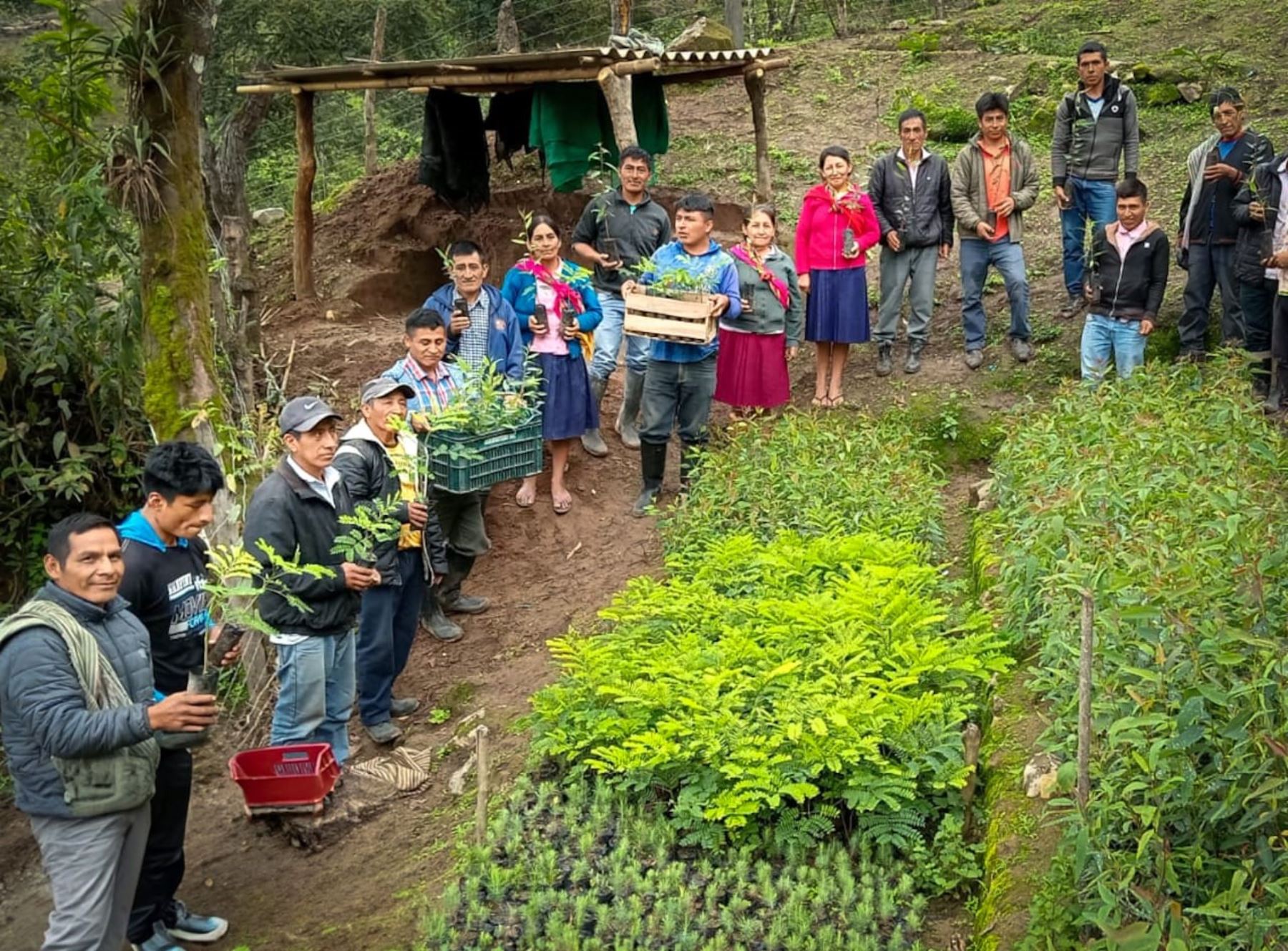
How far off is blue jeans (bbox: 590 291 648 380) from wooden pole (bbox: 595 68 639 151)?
1.53m

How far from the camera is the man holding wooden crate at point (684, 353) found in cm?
781

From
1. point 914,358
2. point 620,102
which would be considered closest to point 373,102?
point 620,102

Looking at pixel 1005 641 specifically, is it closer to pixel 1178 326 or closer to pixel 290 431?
pixel 290 431

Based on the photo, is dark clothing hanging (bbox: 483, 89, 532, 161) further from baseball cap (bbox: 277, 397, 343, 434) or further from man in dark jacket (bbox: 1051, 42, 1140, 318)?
baseball cap (bbox: 277, 397, 343, 434)

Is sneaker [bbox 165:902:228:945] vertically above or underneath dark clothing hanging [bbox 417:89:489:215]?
underneath

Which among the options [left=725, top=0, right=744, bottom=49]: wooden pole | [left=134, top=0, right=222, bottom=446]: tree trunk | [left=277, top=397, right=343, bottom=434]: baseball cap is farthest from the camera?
[left=725, top=0, right=744, bottom=49]: wooden pole

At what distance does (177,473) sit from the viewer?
15.3ft

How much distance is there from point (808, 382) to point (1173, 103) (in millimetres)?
7476

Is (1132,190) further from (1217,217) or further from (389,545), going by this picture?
(389,545)

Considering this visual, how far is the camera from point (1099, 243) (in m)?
8.77

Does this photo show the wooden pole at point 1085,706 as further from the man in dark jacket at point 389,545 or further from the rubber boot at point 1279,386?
the rubber boot at point 1279,386

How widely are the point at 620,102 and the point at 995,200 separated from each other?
2.88 m

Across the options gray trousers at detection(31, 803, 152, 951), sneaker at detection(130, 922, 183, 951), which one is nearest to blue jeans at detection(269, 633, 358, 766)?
sneaker at detection(130, 922, 183, 951)

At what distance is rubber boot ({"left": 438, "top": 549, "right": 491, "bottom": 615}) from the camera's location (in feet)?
24.3
